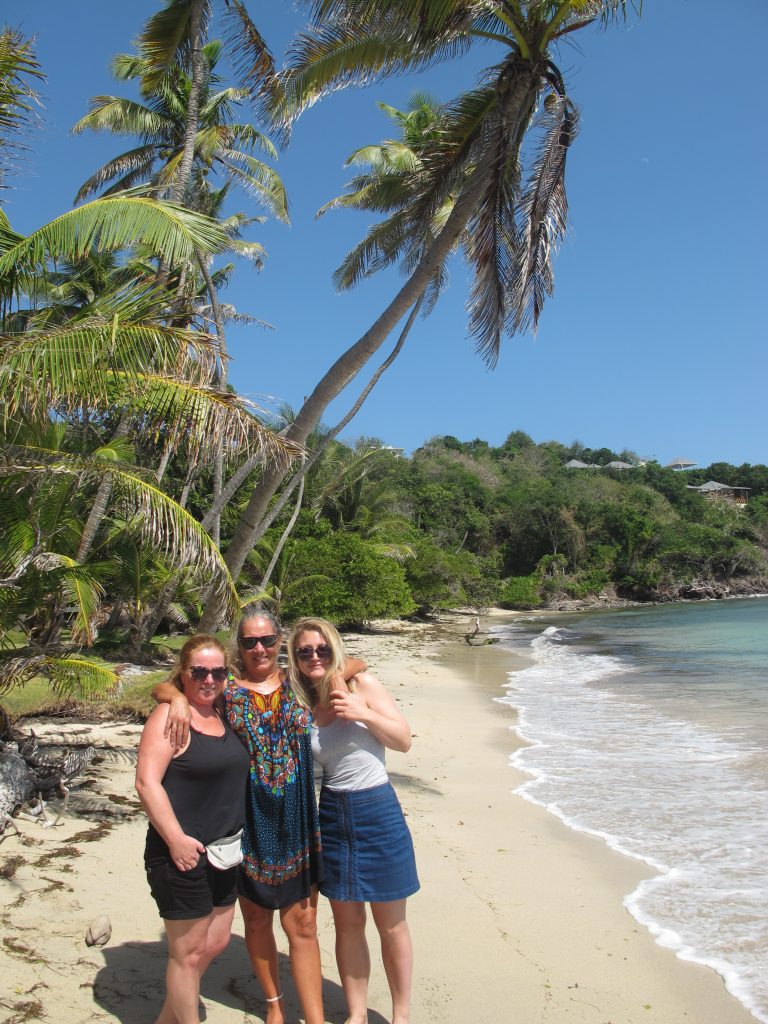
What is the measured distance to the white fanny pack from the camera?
264 cm

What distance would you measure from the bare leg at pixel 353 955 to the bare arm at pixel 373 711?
0.64m

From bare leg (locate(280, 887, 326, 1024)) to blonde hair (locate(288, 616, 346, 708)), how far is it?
724 mm

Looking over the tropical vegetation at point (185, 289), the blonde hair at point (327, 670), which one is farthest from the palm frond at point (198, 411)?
the blonde hair at point (327, 670)

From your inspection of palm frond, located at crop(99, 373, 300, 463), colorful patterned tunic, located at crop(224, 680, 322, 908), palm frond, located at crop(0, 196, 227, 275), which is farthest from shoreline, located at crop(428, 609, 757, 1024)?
palm frond, located at crop(0, 196, 227, 275)

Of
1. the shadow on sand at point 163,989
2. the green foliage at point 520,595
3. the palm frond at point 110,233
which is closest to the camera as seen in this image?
the shadow on sand at point 163,989

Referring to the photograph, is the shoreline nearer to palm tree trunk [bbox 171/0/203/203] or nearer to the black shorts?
the black shorts

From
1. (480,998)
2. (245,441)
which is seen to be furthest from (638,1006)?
(245,441)

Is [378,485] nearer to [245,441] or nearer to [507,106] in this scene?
[507,106]

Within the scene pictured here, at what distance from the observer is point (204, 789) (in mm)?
2645

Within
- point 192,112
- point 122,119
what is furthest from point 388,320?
point 122,119

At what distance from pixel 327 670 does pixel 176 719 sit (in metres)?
0.58

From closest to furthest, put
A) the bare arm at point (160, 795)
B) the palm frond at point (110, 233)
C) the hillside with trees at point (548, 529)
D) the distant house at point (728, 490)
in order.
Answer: the bare arm at point (160, 795) < the palm frond at point (110, 233) < the hillside with trees at point (548, 529) < the distant house at point (728, 490)

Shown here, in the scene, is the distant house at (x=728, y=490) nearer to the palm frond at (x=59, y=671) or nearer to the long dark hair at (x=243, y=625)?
the palm frond at (x=59, y=671)

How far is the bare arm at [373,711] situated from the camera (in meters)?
2.77
